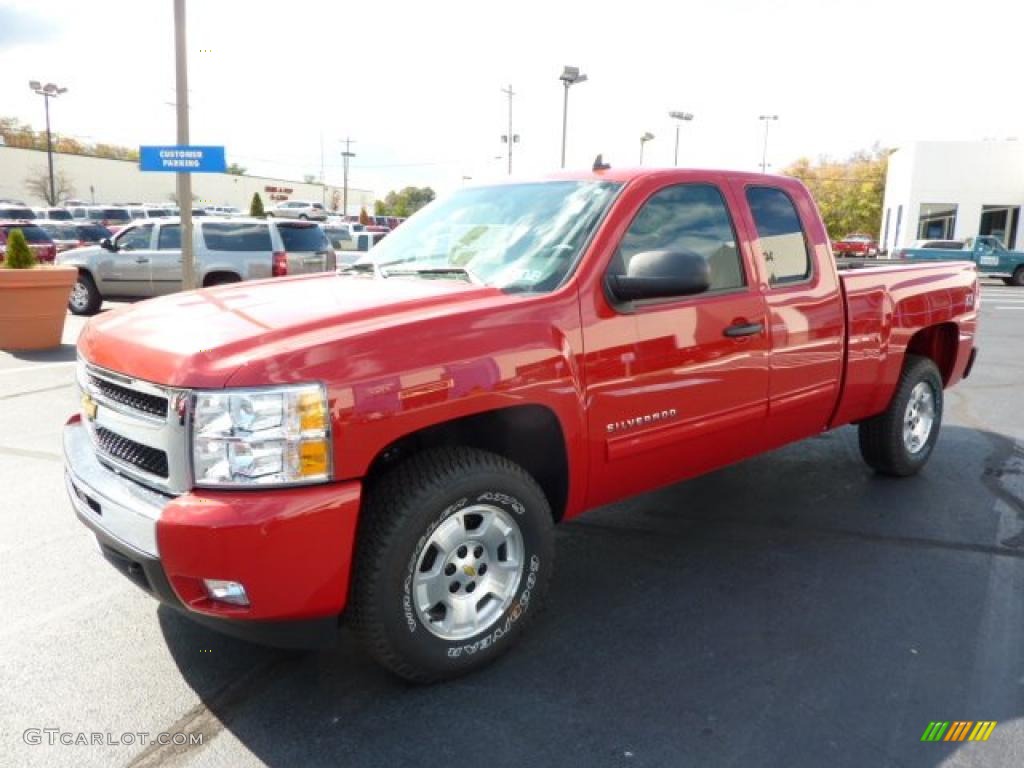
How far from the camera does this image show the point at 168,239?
14695 mm

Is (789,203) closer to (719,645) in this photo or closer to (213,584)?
(719,645)

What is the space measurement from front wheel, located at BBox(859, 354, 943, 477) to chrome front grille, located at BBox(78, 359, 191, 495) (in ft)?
14.3

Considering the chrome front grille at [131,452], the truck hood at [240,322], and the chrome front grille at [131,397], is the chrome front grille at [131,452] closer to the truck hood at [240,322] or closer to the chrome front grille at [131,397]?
the chrome front grille at [131,397]

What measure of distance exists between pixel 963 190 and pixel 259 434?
1854 inches

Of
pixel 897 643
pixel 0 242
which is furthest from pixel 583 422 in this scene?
pixel 0 242

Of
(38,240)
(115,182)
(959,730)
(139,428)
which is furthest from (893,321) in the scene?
(115,182)

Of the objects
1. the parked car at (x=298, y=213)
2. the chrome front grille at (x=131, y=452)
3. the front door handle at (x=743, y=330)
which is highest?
the parked car at (x=298, y=213)

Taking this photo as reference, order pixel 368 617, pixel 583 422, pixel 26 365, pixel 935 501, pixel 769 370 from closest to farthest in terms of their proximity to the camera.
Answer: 1. pixel 368 617
2. pixel 583 422
3. pixel 769 370
4. pixel 935 501
5. pixel 26 365

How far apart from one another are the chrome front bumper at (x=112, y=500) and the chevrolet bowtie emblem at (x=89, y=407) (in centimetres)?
11

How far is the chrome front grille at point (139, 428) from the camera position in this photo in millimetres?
2625

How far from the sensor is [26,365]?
951 centimetres

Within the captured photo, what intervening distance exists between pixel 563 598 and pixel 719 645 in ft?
2.43

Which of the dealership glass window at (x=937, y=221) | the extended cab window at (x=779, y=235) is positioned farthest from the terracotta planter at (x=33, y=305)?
the dealership glass window at (x=937, y=221)

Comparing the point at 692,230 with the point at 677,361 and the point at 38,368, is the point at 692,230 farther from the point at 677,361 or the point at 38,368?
the point at 38,368
